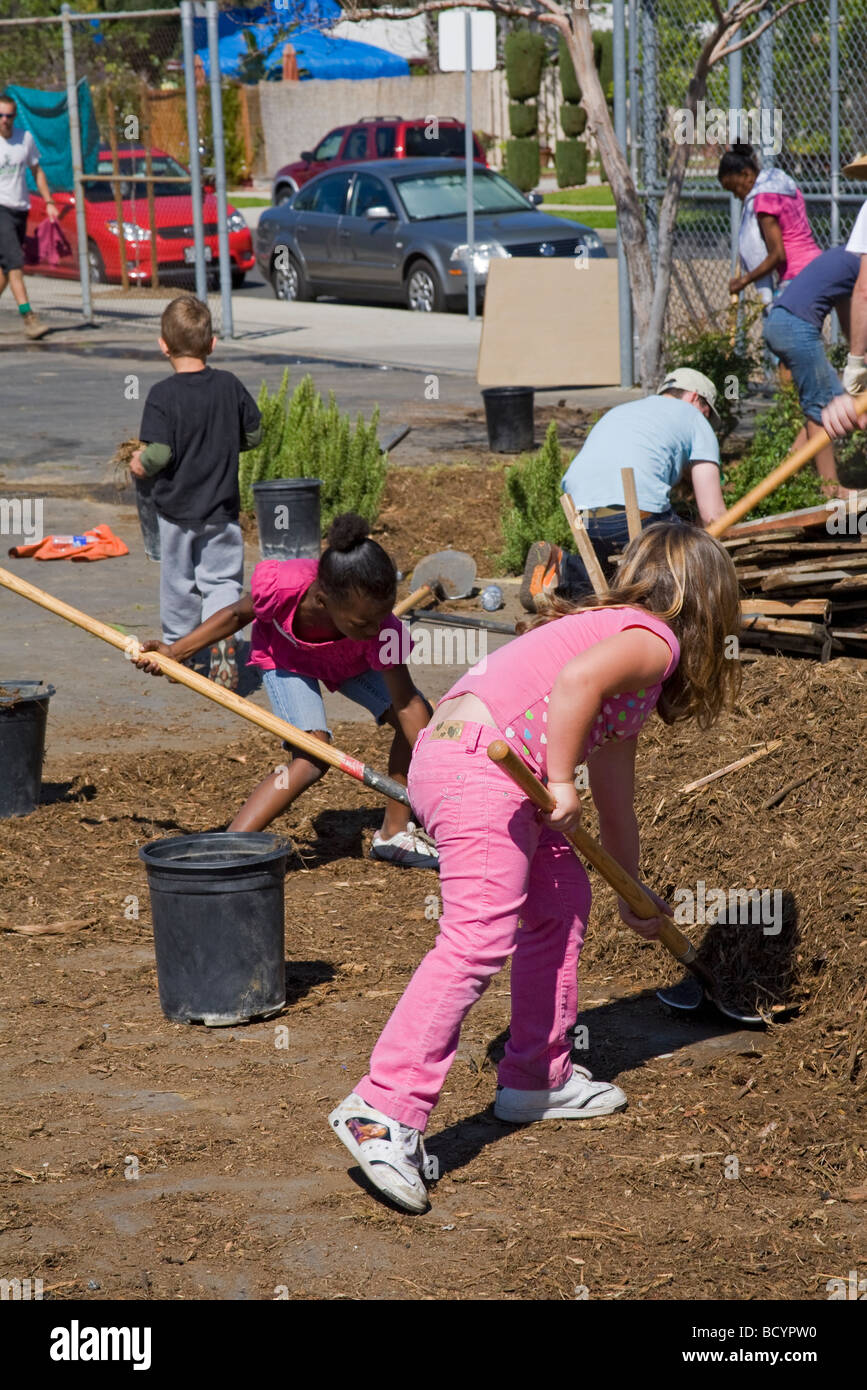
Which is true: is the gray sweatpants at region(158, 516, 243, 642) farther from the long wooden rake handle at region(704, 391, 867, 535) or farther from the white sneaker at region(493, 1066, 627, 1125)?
the white sneaker at region(493, 1066, 627, 1125)

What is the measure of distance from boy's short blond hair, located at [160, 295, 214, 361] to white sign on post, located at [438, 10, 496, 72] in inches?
381

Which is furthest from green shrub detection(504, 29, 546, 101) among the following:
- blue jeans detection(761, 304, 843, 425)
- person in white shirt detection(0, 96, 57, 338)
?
blue jeans detection(761, 304, 843, 425)

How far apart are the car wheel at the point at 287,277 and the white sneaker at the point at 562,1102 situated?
58.9ft

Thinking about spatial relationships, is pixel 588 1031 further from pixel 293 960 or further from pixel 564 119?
pixel 564 119

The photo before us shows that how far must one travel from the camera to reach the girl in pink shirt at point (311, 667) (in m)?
4.99

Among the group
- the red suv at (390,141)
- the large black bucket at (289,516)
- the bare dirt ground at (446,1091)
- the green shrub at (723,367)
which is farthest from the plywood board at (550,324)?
the bare dirt ground at (446,1091)

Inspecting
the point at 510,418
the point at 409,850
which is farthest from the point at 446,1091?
the point at 510,418

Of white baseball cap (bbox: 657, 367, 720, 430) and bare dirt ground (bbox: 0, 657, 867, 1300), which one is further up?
white baseball cap (bbox: 657, 367, 720, 430)

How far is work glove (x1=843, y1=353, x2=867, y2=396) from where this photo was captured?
724 centimetres

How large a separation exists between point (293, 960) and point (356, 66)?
3915 cm

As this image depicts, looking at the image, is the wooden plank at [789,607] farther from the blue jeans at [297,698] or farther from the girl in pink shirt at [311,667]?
the blue jeans at [297,698]

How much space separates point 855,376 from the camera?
7285mm
